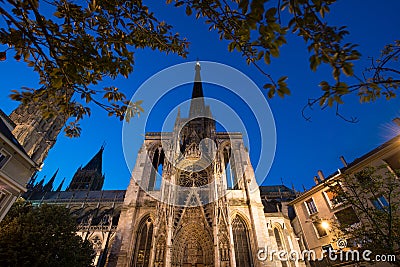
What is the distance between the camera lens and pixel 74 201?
3256 cm

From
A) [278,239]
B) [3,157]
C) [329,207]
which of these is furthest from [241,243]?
[3,157]

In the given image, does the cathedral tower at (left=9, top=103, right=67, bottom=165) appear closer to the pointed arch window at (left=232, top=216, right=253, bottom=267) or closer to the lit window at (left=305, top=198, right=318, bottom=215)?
the pointed arch window at (left=232, top=216, right=253, bottom=267)

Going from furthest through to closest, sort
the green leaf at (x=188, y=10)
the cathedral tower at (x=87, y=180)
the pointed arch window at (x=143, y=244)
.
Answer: the cathedral tower at (x=87, y=180) → the pointed arch window at (x=143, y=244) → the green leaf at (x=188, y=10)

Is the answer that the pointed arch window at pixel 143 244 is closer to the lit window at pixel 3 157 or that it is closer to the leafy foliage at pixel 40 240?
the leafy foliage at pixel 40 240

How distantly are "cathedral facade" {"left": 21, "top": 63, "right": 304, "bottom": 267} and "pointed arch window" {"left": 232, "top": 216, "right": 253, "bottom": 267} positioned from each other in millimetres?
70

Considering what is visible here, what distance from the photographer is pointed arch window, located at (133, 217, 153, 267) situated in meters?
15.9

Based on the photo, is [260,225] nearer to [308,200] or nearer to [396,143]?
[308,200]

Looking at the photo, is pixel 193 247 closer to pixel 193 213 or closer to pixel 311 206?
pixel 193 213

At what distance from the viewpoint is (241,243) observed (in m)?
16.7

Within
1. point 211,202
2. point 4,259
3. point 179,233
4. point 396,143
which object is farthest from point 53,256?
point 396,143

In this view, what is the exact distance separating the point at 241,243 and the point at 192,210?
16.4 ft

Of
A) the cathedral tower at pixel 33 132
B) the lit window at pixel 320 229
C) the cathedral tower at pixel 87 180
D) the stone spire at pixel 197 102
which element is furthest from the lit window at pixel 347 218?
the cathedral tower at pixel 87 180

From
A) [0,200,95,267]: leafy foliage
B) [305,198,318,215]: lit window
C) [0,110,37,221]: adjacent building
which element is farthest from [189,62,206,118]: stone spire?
[0,110,37,221]: adjacent building

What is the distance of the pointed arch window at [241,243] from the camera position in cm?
1565
